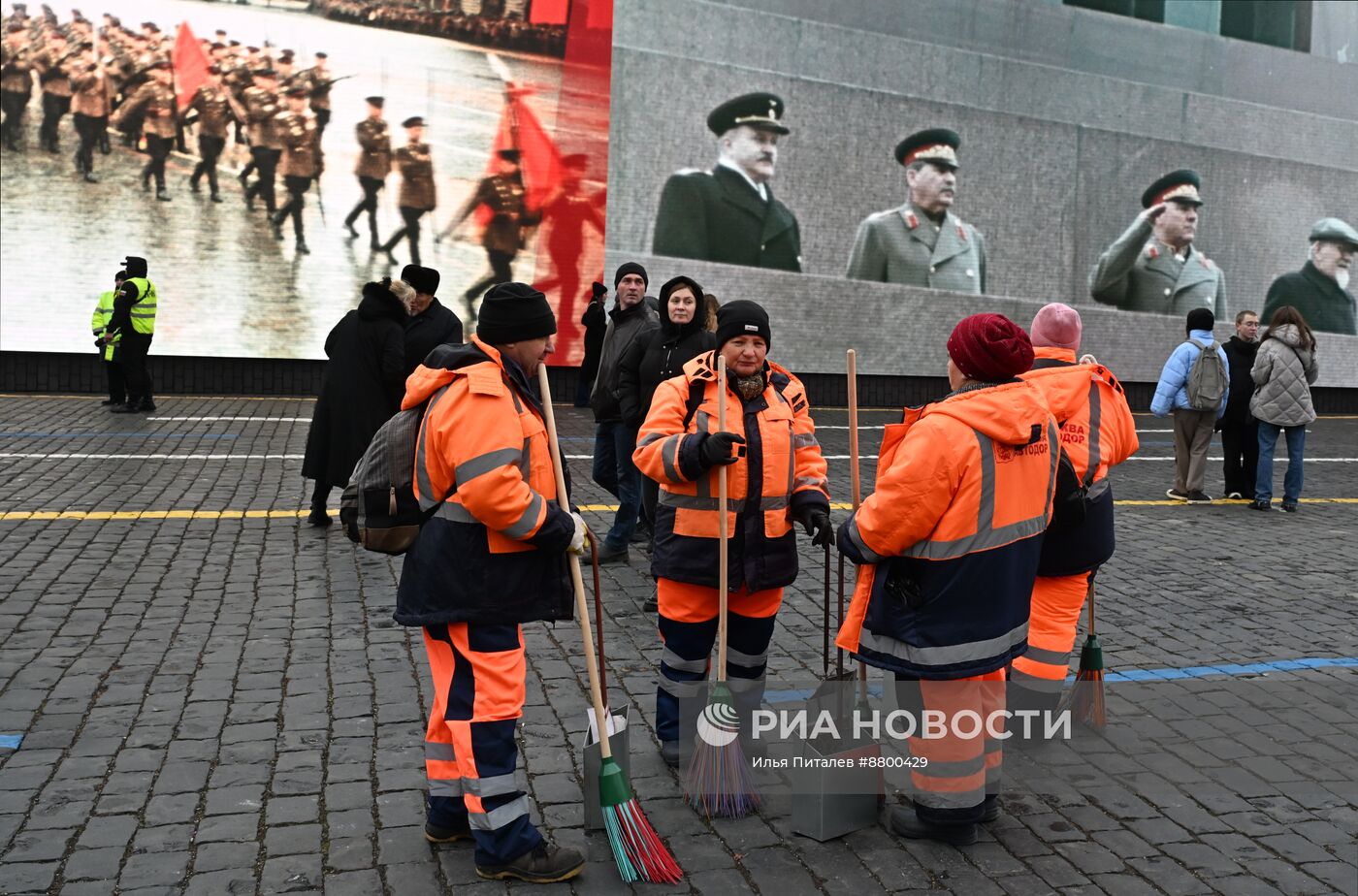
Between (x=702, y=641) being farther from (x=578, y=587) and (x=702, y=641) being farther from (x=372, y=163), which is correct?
(x=372, y=163)

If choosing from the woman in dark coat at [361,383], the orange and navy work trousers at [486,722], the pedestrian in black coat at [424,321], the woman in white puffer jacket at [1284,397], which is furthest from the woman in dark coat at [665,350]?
the woman in white puffer jacket at [1284,397]

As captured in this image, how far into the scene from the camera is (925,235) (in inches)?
831

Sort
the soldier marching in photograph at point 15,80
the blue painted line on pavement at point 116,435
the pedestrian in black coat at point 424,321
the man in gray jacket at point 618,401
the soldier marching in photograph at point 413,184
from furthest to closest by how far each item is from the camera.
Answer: the soldier marching in photograph at point 413,184 → the soldier marching in photograph at point 15,80 → the blue painted line on pavement at point 116,435 → the pedestrian in black coat at point 424,321 → the man in gray jacket at point 618,401

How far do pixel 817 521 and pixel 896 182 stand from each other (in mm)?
16811

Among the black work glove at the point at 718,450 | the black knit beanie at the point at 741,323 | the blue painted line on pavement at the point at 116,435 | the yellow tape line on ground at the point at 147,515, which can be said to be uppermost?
the black knit beanie at the point at 741,323

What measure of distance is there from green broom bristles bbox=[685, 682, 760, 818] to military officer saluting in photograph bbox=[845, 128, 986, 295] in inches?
650

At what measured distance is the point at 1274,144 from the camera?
23.4 meters

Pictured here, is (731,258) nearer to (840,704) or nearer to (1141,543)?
(1141,543)

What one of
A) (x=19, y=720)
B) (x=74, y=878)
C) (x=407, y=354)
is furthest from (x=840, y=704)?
(x=407, y=354)

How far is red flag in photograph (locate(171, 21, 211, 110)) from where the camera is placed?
687 inches

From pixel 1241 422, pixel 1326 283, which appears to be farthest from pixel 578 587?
pixel 1326 283

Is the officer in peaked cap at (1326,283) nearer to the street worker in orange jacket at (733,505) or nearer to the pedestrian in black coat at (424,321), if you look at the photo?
the pedestrian in black coat at (424,321)

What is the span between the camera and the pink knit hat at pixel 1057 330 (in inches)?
211

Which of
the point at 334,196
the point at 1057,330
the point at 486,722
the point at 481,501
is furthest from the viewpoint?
the point at 334,196
